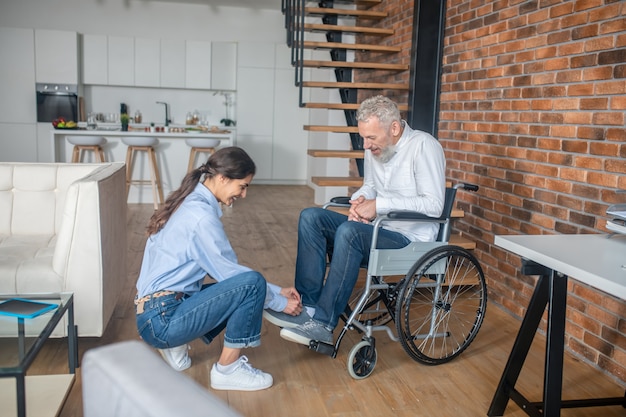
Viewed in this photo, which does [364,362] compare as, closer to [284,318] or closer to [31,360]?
[284,318]

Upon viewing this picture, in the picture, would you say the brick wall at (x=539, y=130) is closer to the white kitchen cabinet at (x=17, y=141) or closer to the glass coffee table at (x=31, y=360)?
the glass coffee table at (x=31, y=360)

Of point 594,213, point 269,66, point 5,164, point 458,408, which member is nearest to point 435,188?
point 594,213

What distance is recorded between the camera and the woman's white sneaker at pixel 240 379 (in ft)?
7.98

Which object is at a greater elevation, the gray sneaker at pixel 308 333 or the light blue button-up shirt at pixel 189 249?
the light blue button-up shirt at pixel 189 249

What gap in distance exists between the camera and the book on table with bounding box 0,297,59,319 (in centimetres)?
201

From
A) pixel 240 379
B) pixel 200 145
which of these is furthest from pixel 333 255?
pixel 200 145

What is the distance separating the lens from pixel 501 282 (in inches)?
141

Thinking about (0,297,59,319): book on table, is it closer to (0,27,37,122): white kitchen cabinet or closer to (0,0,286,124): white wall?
(0,27,37,122): white kitchen cabinet

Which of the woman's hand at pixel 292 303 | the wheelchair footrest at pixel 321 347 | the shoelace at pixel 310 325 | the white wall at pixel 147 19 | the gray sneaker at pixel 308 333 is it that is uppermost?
the white wall at pixel 147 19

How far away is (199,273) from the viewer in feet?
7.87

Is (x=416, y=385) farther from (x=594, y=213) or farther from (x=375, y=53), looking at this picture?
(x=375, y=53)

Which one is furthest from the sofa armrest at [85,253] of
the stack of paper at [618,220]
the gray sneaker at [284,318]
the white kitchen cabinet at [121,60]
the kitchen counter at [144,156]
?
the white kitchen cabinet at [121,60]

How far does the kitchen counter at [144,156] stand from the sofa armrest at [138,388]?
6314 millimetres

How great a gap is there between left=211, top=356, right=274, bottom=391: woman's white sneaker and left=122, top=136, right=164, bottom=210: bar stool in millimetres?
4569
